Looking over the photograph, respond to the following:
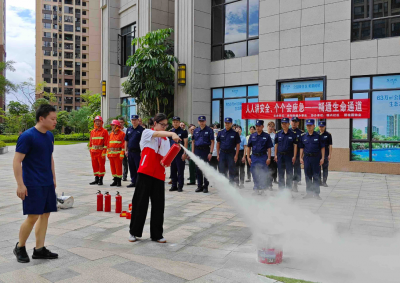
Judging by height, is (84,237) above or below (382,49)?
below

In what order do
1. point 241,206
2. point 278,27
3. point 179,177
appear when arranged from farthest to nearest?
point 278,27 < point 179,177 < point 241,206

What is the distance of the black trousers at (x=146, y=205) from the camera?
552 cm

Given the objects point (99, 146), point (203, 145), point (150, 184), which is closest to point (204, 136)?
point (203, 145)

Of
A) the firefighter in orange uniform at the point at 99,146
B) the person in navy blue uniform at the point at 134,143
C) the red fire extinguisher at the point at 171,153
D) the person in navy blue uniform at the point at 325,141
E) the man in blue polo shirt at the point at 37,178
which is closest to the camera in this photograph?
the man in blue polo shirt at the point at 37,178

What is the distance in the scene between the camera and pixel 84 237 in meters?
5.82

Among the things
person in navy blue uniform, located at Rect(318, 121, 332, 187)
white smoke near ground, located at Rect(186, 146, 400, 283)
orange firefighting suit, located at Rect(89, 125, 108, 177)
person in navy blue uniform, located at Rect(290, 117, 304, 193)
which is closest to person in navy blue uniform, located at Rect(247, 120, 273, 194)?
person in navy blue uniform, located at Rect(290, 117, 304, 193)

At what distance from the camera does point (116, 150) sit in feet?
37.3

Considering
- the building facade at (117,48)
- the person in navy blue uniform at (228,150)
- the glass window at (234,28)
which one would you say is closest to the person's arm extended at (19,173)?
the person in navy blue uniform at (228,150)

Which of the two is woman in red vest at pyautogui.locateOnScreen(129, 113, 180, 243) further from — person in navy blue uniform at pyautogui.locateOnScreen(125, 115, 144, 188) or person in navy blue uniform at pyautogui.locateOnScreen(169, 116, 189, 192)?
person in navy blue uniform at pyautogui.locateOnScreen(125, 115, 144, 188)

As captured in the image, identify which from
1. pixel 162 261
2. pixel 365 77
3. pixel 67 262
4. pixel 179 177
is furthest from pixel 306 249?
pixel 365 77

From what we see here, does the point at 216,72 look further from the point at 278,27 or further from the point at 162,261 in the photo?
the point at 162,261

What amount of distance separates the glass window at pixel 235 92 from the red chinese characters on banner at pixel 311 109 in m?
0.70

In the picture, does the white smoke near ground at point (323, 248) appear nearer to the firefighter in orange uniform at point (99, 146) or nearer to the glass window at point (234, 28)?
the firefighter in orange uniform at point (99, 146)

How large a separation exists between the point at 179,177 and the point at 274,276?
21.9ft
